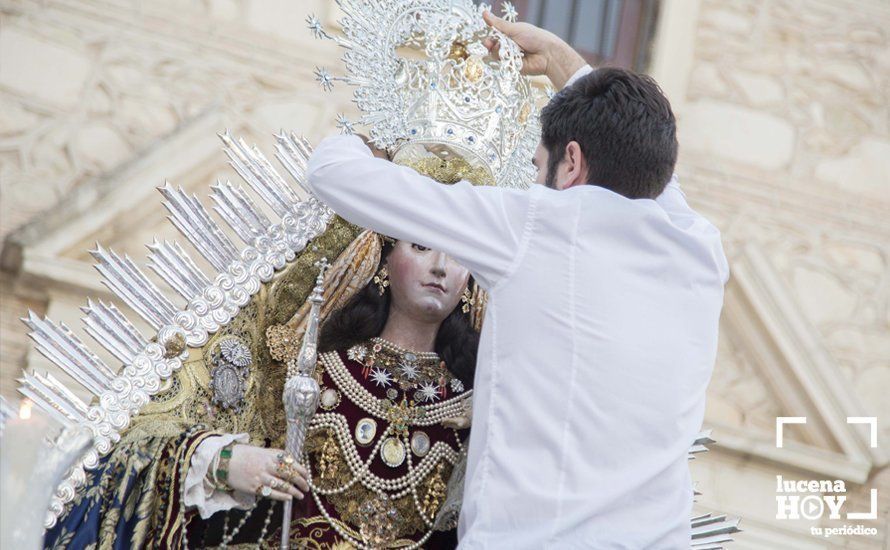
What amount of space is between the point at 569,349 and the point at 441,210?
0.32m

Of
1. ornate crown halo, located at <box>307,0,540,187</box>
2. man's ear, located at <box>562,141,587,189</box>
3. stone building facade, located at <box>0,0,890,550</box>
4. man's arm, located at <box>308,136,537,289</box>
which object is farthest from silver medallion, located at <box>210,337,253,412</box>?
stone building facade, located at <box>0,0,890,550</box>

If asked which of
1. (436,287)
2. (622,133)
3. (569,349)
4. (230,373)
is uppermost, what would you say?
(622,133)

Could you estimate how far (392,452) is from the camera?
3062mm

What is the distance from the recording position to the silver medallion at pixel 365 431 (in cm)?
306

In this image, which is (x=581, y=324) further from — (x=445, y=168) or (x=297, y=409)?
(x=445, y=168)

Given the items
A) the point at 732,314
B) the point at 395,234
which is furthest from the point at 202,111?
the point at 395,234

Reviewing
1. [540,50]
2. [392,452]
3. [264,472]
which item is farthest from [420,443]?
[540,50]

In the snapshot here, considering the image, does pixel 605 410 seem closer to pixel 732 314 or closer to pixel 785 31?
pixel 732 314

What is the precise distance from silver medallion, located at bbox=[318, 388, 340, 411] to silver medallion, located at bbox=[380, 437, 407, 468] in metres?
0.14

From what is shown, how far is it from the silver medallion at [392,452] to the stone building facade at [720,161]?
209cm

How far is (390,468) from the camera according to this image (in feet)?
10.0

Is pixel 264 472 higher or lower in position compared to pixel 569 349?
lower

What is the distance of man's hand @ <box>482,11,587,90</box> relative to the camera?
119 inches

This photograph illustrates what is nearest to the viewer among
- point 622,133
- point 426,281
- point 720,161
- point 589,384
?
point 589,384
